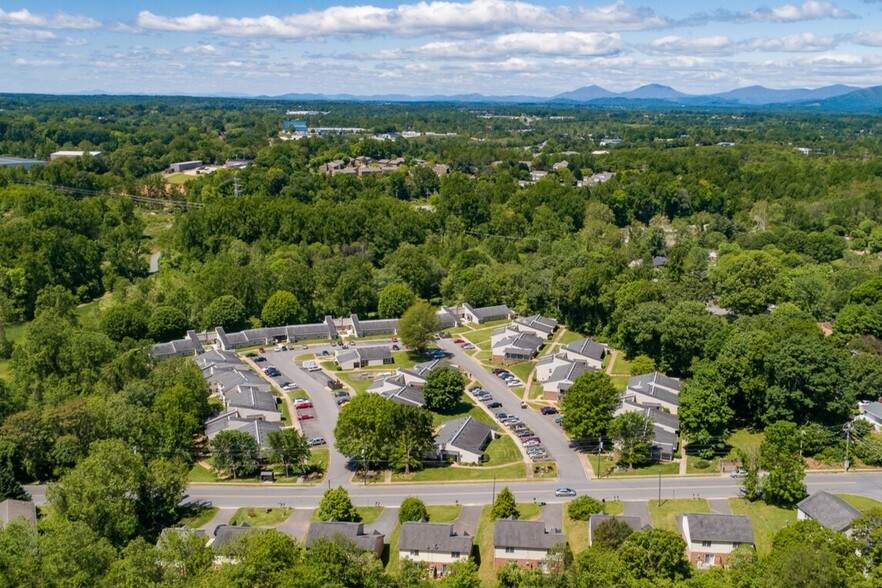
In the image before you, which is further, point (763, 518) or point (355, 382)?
point (355, 382)

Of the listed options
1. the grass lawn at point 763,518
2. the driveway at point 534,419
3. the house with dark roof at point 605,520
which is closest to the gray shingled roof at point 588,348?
the driveway at point 534,419

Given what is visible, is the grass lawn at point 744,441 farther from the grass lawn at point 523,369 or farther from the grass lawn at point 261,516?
the grass lawn at point 261,516

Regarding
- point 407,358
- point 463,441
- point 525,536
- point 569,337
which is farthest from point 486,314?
point 525,536

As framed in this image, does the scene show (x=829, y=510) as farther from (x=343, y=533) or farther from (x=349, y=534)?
(x=343, y=533)

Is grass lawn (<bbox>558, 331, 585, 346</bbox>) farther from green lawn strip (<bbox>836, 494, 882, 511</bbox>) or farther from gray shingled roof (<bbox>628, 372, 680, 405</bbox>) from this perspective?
green lawn strip (<bbox>836, 494, 882, 511</bbox>)

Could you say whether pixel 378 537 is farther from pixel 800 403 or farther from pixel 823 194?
pixel 823 194

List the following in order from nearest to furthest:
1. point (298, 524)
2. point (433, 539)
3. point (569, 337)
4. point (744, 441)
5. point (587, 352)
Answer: point (433, 539), point (298, 524), point (744, 441), point (587, 352), point (569, 337)

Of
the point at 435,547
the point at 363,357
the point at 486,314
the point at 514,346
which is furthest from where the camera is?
the point at 486,314
